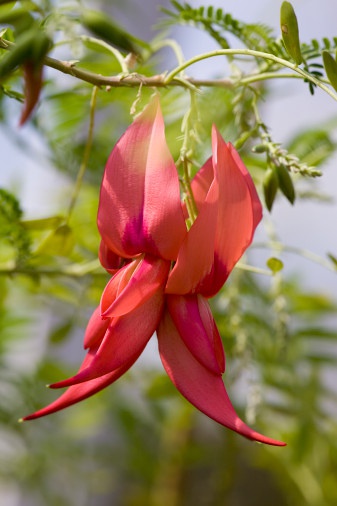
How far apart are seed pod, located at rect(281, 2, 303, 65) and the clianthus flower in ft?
0.17

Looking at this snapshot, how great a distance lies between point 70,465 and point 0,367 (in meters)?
0.35

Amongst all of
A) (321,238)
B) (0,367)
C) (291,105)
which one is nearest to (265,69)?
(0,367)

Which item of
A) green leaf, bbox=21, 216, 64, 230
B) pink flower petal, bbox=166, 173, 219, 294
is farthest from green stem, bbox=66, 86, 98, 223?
pink flower petal, bbox=166, 173, 219, 294

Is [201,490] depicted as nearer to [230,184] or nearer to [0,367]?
[0,367]

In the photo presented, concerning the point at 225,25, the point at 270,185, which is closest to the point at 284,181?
the point at 270,185

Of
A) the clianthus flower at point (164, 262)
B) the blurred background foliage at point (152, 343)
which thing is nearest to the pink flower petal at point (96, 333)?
the clianthus flower at point (164, 262)

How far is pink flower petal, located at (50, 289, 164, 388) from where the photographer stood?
0.29 metres

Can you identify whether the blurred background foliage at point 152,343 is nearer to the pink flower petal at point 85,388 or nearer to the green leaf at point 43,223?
the green leaf at point 43,223

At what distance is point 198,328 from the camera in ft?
1.01

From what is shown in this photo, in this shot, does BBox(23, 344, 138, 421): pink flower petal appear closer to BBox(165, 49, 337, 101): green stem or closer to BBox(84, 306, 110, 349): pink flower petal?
BBox(84, 306, 110, 349): pink flower petal

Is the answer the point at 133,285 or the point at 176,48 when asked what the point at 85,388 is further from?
the point at 176,48

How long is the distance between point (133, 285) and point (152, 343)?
1085mm

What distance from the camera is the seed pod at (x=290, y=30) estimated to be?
0.31 metres

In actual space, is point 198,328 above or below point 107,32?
below
